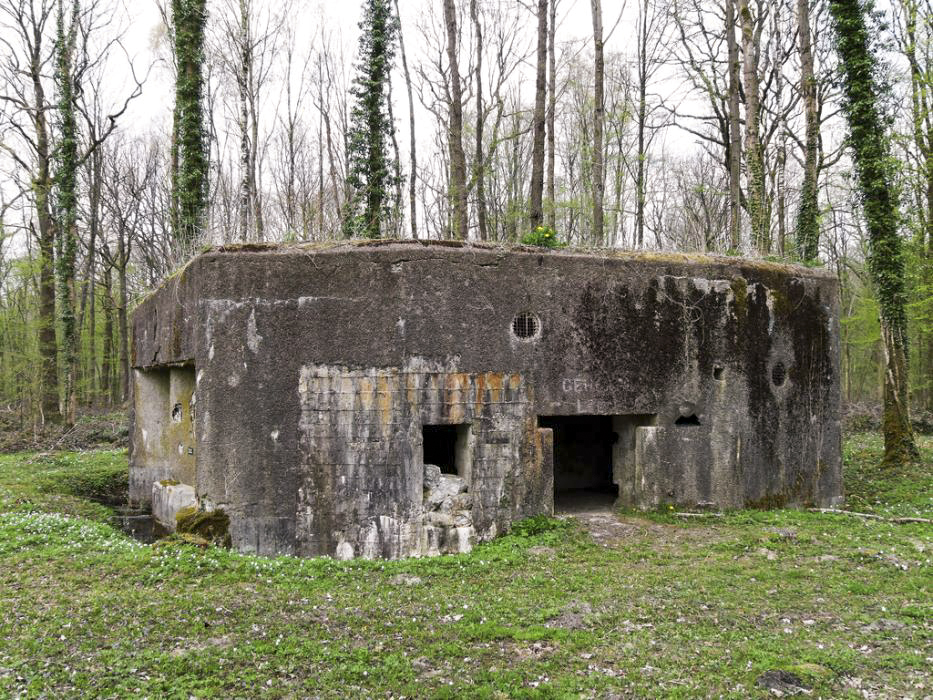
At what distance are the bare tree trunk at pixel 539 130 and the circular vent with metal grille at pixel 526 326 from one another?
6.95 metres

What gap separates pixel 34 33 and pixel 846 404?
30466mm

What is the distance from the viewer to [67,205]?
806 inches

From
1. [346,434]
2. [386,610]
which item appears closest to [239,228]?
[346,434]

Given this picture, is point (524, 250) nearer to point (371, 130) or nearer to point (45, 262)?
point (371, 130)

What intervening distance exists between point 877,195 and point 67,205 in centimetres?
2142

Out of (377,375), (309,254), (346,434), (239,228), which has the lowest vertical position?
(346,434)

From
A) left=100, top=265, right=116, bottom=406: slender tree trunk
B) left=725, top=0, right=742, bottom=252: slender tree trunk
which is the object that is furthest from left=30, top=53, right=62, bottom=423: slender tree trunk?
left=725, top=0, right=742, bottom=252: slender tree trunk

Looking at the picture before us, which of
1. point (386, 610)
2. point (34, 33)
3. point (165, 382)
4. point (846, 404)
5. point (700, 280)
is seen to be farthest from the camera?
point (846, 404)

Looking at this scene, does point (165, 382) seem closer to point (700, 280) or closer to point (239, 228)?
point (239, 228)

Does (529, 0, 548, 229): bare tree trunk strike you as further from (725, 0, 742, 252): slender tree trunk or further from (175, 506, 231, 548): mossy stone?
(175, 506, 231, 548): mossy stone

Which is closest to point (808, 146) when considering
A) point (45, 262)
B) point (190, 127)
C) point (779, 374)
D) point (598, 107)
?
point (598, 107)

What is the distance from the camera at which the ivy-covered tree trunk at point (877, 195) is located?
43.8 feet

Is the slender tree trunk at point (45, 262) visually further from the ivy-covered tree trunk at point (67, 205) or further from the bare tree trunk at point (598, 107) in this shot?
the bare tree trunk at point (598, 107)

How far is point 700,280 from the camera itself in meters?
10.3
